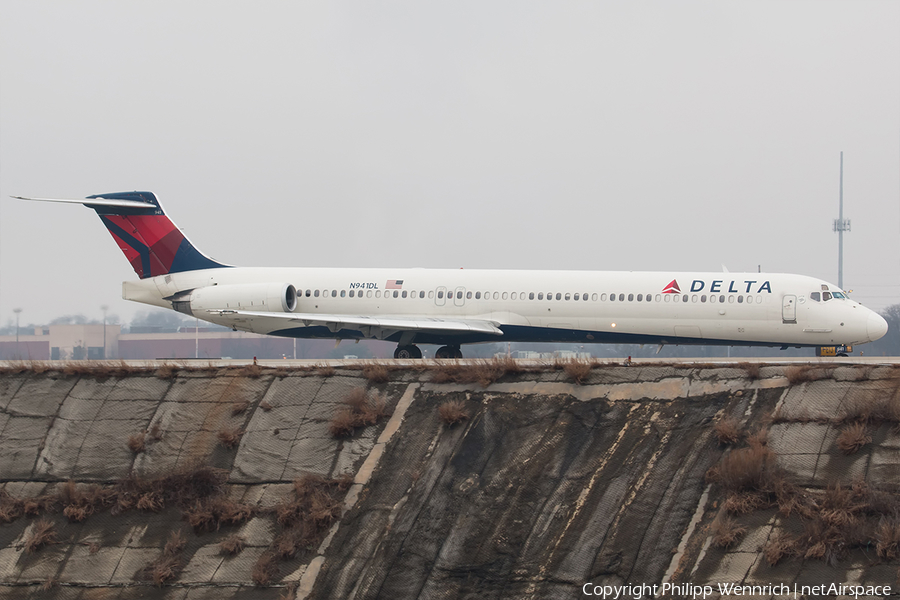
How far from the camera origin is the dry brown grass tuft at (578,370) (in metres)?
17.7

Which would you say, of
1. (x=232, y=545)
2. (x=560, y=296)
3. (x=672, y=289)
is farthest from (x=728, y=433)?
(x=560, y=296)

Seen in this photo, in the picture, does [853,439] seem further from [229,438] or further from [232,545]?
[229,438]

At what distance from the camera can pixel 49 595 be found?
15500mm

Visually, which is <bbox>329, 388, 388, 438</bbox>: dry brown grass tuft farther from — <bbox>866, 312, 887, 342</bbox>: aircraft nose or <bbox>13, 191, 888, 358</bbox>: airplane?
<bbox>866, 312, 887, 342</bbox>: aircraft nose

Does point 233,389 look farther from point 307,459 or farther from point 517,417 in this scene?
point 517,417

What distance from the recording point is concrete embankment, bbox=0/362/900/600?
13898 mm

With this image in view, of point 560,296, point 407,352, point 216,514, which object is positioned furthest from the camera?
point 407,352

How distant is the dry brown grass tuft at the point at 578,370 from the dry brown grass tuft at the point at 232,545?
23.3 ft

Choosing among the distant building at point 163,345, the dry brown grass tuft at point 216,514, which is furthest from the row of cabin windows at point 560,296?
the distant building at point 163,345

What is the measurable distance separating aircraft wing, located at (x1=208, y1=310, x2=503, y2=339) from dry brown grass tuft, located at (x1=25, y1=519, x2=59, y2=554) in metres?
12.2

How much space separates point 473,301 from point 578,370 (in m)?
11.8

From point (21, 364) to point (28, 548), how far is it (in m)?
7.04

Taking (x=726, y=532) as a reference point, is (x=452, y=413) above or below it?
above

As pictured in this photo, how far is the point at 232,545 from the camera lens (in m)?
15.4
